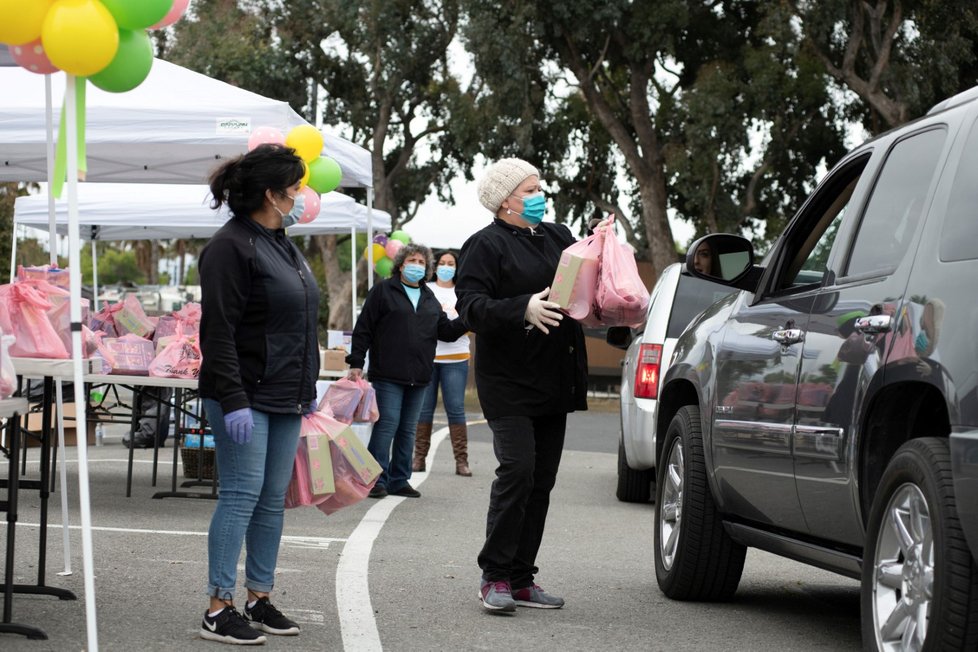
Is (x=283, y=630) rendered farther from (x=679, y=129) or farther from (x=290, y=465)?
(x=679, y=129)

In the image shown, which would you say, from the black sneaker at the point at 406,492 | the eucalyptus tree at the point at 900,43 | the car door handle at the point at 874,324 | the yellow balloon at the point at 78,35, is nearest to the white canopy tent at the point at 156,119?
the black sneaker at the point at 406,492

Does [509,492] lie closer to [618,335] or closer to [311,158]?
[618,335]

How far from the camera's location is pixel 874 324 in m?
4.71

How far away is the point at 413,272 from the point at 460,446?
236 cm

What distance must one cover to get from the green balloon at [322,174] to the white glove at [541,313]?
4.66m

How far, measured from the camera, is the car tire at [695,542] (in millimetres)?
6516

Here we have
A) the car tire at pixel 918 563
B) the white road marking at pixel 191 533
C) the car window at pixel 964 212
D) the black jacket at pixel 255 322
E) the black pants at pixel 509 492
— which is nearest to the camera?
the car tire at pixel 918 563

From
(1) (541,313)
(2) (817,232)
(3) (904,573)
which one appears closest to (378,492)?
(1) (541,313)

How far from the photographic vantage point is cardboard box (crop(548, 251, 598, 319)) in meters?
6.07

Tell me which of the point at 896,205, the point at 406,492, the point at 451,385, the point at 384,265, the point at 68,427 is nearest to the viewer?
the point at 896,205

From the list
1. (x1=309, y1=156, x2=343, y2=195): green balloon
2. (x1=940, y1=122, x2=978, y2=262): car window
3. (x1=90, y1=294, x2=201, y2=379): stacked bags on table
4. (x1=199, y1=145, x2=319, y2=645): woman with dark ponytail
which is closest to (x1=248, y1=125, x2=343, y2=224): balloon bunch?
(x1=309, y1=156, x2=343, y2=195): green balloon

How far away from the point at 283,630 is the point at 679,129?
22.8 meters

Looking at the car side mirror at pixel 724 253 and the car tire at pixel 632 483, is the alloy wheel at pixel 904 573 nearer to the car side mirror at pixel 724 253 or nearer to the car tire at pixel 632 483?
the car side mirror at pixel 724 253

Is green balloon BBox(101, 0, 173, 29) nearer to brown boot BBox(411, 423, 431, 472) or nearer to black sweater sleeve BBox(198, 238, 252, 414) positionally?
black sweater sleeve BBox(198, 238, 252, 414)
